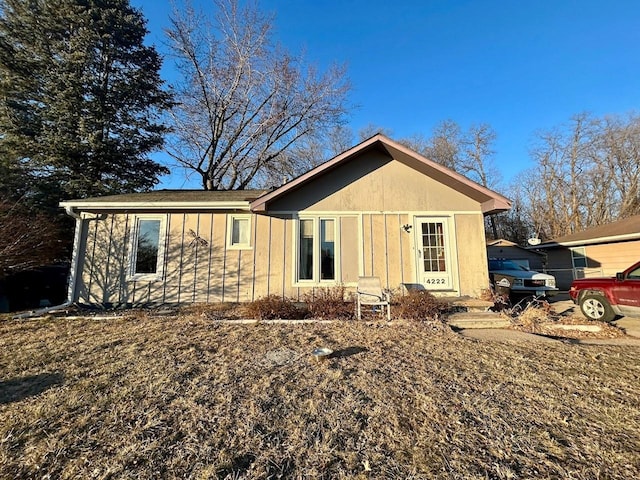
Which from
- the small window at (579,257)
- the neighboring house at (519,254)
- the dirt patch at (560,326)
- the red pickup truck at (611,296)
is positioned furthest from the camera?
the neighboring house at (519,254)

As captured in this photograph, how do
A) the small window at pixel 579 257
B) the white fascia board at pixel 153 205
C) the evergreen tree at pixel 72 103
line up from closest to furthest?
1. the white fascia board at pixel 153 205
2. the evergreen tree at pixel 72 103
3. the small window at pixel 579 257

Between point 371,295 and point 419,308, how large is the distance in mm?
1057

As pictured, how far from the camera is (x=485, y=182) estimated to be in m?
31.1

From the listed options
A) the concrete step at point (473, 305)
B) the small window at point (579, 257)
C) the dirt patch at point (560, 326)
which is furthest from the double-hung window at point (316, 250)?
the small window at point (579, 257)

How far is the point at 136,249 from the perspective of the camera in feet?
28.3

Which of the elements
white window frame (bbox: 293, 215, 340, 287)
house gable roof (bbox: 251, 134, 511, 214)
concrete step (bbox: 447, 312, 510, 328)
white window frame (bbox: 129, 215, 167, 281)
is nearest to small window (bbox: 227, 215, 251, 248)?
house gable roof (bbox: 251, 134, 511, 214)

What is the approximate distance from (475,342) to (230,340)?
13.9 ft

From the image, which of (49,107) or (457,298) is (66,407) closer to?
(457,298)

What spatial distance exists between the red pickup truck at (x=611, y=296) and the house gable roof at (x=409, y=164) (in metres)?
2.75

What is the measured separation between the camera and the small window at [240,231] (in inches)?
342

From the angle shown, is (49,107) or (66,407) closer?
(66,407)

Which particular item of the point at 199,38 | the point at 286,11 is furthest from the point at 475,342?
the point at 199,38

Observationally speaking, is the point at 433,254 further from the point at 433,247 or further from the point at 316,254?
the point at 316,254

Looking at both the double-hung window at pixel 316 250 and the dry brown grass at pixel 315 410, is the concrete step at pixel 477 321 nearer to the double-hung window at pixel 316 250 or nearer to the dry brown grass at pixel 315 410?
the dry brown grass at pixel 315 410
